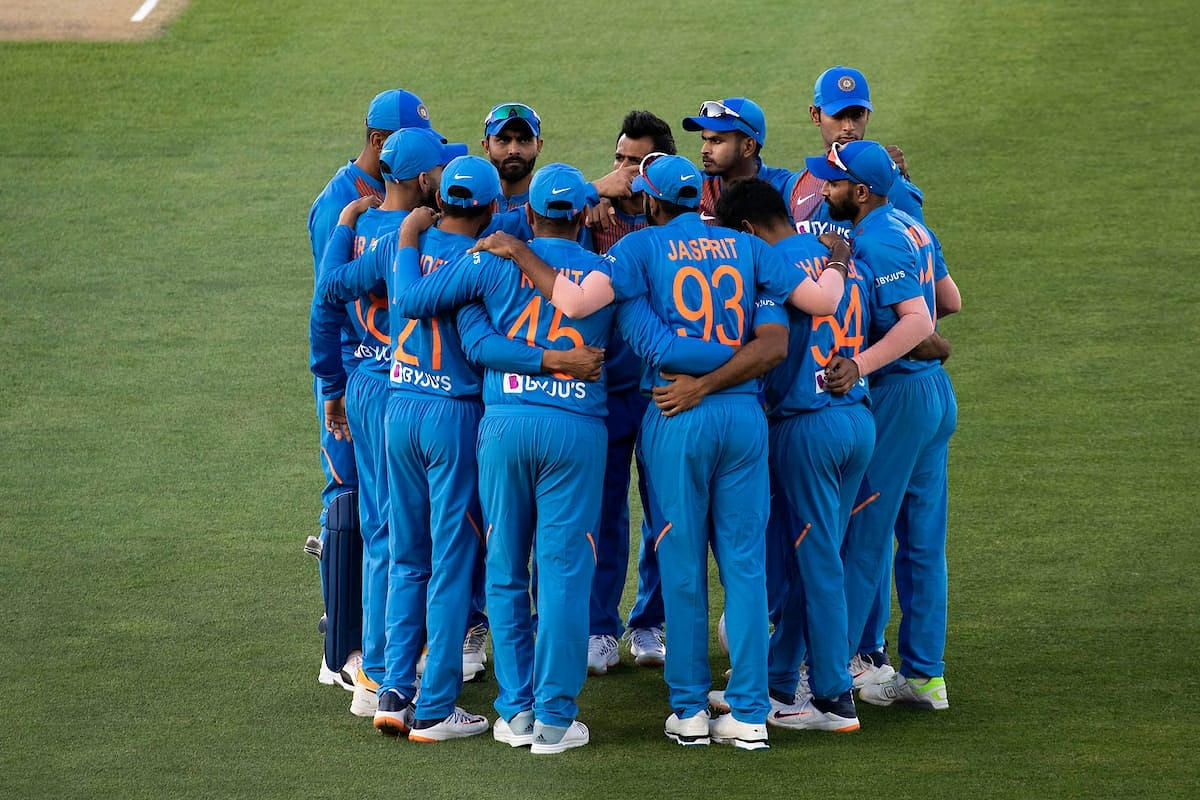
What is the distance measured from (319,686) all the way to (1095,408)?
4.95m

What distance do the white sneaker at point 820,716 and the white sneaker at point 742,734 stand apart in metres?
0.21

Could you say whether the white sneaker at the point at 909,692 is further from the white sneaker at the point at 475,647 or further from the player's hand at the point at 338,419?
the player's hand at the point at 338,419

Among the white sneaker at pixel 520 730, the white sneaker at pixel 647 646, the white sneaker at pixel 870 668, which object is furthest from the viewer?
the white sneaker at pixel 647 646

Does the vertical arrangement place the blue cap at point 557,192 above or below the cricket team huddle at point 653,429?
above

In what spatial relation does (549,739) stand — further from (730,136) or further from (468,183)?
(730,136)

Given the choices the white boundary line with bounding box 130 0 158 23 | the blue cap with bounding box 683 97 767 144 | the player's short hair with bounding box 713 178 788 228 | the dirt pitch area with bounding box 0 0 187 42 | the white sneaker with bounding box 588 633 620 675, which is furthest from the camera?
the white boundary line with bounding box 130 0 158 23

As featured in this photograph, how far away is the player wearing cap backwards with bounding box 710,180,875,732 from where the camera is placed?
5.86 m

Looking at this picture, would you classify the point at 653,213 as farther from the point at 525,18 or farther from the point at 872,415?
the point at 525,18

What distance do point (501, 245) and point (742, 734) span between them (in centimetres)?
189

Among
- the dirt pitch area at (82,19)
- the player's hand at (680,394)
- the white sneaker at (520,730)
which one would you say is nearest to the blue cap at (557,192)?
the player's hand at (680,394)

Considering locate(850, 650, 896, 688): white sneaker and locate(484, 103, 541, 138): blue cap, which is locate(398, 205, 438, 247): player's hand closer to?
locate(484, 103, 541, 138): blue cap

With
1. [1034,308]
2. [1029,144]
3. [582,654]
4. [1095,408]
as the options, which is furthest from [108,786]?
[1029,144]

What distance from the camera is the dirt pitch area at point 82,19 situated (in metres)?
14.4

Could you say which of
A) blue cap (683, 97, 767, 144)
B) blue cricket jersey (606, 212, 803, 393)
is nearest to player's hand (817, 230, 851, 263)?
blue cricket jersey (606, 212, 803, 393)
